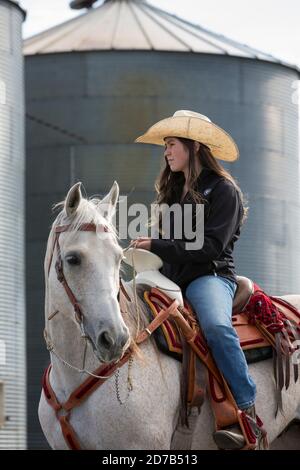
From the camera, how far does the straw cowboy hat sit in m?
7.89

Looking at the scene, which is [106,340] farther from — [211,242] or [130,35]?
[130,35]

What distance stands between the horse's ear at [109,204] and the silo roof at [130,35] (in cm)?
2053

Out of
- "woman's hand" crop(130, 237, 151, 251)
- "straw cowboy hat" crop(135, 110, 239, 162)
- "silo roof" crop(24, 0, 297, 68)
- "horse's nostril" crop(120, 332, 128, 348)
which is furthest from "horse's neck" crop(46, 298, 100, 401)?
"silo roof" crop(24, 0, 297, 68)

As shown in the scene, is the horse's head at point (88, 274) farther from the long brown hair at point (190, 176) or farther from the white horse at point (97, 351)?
the long brown hair at point (190, 176)

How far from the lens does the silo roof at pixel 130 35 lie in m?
28.1

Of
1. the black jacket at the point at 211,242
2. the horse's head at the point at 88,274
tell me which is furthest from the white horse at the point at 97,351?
the black jacket at the point at 211,242

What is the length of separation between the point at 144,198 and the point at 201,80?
3360mm

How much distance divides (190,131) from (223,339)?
4.41ft

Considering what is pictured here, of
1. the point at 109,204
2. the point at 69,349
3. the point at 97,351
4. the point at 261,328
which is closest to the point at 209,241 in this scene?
the point at 109,204

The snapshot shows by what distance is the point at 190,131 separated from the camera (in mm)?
7891

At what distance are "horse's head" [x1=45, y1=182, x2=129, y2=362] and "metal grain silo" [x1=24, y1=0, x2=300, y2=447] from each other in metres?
18.6

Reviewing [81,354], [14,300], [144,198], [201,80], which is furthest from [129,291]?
[201,80]

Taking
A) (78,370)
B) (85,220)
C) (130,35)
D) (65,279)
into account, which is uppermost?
(130,35)

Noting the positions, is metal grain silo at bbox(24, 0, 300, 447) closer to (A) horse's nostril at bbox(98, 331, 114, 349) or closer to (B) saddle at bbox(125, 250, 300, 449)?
(B) saddle at bbox(125, 250, 300, 449)
